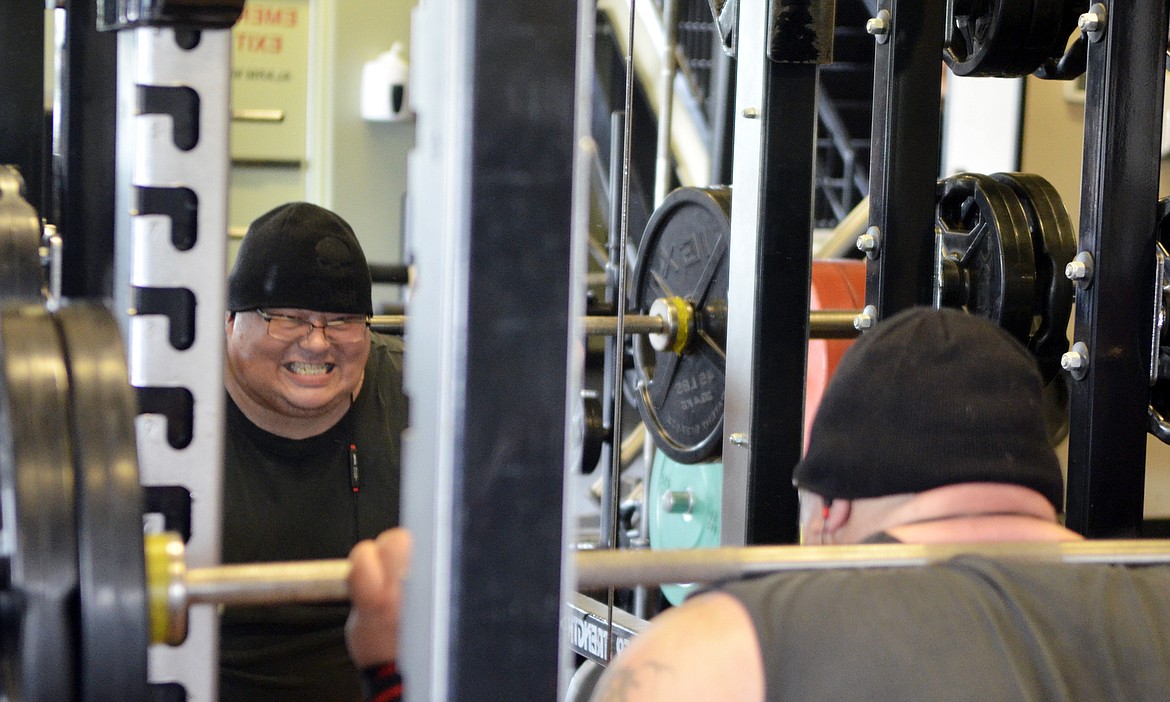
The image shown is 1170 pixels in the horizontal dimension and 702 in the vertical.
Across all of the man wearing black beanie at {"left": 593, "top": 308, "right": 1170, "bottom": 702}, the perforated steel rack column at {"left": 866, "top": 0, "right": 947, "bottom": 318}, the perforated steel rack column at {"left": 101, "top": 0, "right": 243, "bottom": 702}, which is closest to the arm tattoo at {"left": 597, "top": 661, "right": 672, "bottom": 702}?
the man wearing black beanie at {"left": 593, "top": 308, "right": 1170, "bottom": 702}

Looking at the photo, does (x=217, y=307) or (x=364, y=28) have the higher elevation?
(x=364, y=28)

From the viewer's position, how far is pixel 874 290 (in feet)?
7.70

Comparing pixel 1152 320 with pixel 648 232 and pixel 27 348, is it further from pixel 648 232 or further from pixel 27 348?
pixel 27 348

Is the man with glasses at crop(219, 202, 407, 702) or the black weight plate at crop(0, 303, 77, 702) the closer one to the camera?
the black weight plate at crop(0, 303, 77, 702)

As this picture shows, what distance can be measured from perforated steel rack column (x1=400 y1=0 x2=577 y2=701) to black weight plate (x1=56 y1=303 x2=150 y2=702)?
0.26m

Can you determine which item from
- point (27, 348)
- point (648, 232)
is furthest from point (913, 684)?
point (648, 232)

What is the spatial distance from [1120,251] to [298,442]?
1405 millimetres

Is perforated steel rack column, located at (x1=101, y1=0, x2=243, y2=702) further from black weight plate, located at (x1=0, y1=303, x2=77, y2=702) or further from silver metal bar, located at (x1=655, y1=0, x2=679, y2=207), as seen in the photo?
silver metal bar, located at (x1=655, y1=0, x2=679, y2=207)

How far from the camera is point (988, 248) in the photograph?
95.9 inches

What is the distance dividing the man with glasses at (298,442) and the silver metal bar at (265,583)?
4.20 ft

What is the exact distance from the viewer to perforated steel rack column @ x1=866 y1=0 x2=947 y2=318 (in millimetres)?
2322

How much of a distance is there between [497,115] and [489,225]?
7 centimetres

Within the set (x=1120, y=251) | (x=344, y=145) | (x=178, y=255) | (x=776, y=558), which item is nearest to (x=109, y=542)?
(x=178, y=255)

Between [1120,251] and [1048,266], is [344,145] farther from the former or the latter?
[1120,251]
